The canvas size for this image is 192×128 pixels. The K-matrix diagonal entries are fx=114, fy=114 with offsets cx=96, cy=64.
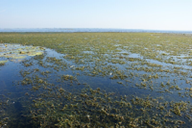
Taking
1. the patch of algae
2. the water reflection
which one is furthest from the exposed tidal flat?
the patch of algae

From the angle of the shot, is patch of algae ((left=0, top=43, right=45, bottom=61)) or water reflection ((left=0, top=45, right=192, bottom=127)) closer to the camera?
water reflection ((left=0, top=45, right=192, bottom=127))

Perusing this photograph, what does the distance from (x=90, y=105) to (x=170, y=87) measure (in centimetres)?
791

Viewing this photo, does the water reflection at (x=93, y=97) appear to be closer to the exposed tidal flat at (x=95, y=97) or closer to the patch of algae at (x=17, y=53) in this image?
the exposed tidal flat at (x=95, y=97)

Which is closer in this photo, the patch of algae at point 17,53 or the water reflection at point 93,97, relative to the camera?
the water reflection at point 93,97

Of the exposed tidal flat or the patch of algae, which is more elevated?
the patch of algae

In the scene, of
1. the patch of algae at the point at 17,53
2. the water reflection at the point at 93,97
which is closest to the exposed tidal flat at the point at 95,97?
the water reflection at the point at 93,97

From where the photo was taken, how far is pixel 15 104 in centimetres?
846

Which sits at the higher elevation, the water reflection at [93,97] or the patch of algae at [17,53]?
the patch of algae at [17,53]

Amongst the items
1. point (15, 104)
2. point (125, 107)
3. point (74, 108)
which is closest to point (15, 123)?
point (15, 104)

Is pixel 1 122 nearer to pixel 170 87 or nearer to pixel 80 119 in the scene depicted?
pixel 80 119

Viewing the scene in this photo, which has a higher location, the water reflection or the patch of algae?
the patch of algae

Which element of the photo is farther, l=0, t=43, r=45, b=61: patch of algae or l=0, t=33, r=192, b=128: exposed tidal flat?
l=0, t=43, r=45, b=61: patch of algae

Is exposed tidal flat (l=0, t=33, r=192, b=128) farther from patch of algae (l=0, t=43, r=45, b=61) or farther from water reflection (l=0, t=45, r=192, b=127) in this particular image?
patch of algae (l=0, t=43, r=45, b=61)

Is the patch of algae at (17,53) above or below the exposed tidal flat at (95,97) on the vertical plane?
above
